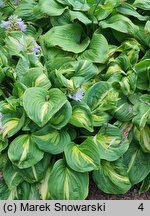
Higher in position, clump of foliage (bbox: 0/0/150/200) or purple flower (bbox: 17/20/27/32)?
purple flower (bbox: 17/20/27/32)

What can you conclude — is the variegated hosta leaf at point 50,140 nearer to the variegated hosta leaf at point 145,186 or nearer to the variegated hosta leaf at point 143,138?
the variegated hosta leaf at point 143,138

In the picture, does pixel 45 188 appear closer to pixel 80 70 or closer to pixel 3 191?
pixel 3 191

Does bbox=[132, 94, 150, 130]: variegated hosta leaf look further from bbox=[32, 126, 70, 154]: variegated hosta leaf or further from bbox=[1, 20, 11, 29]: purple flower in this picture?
bbox=[1, 20, 11, 29]: purple flower

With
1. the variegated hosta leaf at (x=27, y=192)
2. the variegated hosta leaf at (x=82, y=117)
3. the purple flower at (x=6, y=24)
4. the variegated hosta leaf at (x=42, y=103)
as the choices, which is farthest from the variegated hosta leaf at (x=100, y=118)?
the purple flower at (x=6, y=24)

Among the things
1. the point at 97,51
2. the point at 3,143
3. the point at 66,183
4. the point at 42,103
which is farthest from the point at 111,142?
the point at 97,51

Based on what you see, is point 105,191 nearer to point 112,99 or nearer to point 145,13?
point 112,99

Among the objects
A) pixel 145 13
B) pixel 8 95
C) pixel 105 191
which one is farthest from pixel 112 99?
pixel 145 13

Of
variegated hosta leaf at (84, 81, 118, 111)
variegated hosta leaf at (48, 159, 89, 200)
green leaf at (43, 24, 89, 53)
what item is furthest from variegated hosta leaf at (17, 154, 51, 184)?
green leaf at (43, 24, 89, 53)
